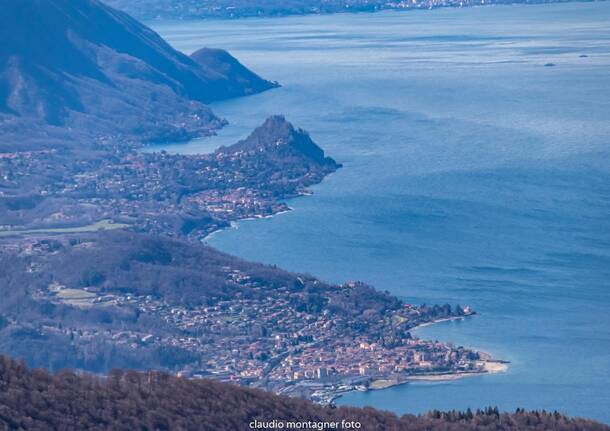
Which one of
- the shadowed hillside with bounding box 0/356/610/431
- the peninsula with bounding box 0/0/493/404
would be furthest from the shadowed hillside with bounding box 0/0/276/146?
the shadowed hillside with bounding box 0/356/610/431

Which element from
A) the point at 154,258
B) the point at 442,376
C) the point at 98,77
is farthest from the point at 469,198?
the point at 98,77

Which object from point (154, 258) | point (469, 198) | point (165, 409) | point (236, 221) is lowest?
point (236, 221)

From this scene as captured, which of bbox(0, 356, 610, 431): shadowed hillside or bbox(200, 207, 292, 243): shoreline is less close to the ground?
bbox(0, 356, 610, 431): shadowed hillside

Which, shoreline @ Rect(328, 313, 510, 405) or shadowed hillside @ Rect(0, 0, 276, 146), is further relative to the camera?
shadowed hillside @ Rect(0, 0, 276, 146)

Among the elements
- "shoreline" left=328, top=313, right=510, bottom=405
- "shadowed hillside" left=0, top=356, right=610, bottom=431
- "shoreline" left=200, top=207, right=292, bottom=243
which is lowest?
Result: "shoreline" left=200, top=207, right=292, bottom=243

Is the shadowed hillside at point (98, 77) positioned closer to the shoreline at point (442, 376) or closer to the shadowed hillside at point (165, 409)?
the shoreline at point (442, 376)

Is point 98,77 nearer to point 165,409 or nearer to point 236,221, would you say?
point 236,221

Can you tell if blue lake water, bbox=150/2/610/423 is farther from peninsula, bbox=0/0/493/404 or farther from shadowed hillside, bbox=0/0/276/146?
shadowed hillside, bbox=0/0/276/146

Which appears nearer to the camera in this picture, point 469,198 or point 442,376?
point 442,376

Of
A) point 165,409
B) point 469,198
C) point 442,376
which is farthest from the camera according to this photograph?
point 469,198

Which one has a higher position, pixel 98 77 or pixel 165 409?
pixel 165 409
